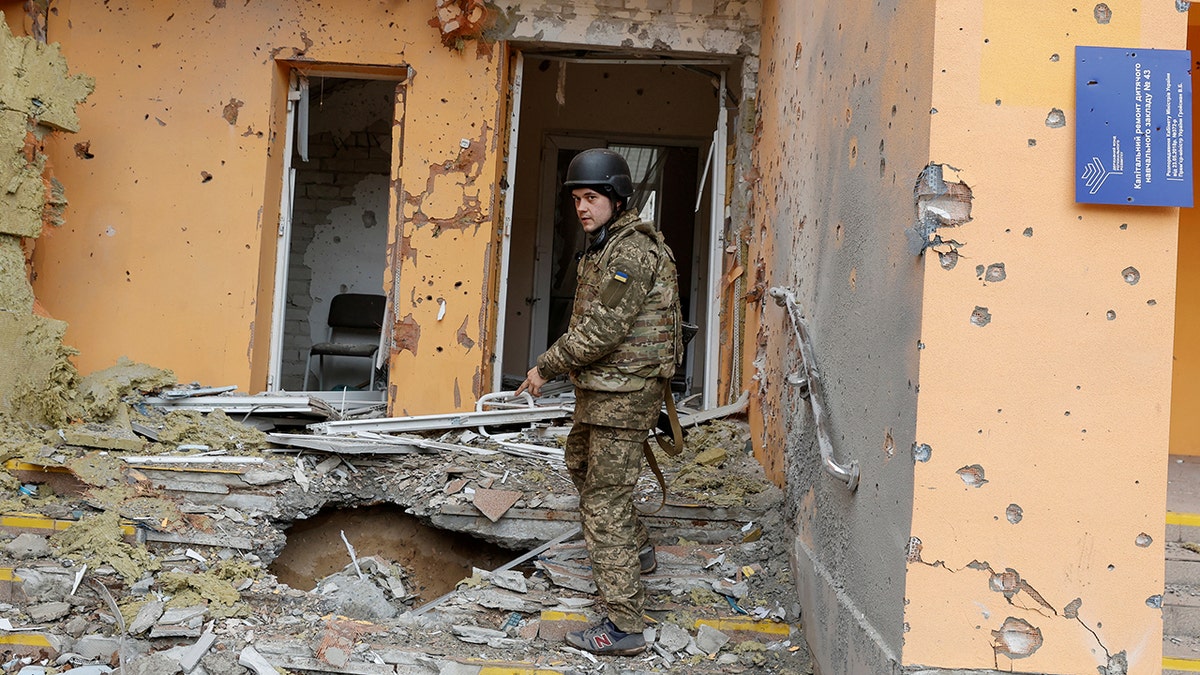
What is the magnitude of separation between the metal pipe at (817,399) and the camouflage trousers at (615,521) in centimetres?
68

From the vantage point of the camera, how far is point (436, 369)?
18.8 feet

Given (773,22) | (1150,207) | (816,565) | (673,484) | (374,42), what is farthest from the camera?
(374,42)

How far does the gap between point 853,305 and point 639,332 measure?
0.82 metres

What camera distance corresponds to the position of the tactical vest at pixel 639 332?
3.46 meters

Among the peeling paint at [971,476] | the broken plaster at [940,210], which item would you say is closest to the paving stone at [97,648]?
the peeling paint at [971,476]

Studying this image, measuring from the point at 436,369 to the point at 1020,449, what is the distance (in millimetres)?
3955

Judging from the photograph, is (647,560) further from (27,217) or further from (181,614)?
(27,217)

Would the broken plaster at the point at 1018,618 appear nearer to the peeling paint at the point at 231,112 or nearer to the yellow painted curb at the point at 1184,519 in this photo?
the yellow painted curb at the point at 1184,519

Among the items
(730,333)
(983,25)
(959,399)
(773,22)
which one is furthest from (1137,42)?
(730,333)

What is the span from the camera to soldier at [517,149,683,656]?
339 centimetres

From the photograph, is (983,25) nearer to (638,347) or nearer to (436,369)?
(638,347)

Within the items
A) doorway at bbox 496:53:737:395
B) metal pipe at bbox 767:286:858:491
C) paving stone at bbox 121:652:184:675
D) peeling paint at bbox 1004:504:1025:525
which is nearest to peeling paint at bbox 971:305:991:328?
peeling paint at bbox 1004:504:1025:525

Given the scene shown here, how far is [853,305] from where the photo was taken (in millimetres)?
3135

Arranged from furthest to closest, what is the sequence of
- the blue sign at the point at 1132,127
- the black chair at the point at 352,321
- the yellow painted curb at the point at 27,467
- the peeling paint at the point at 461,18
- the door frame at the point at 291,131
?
the black chair at the point at 352,321, the door frame at the point at 291,131, the peeling paint at the point at 461,18, the yellow painted curb at the point at 27,467, the blue sign at the point at 1132,127
